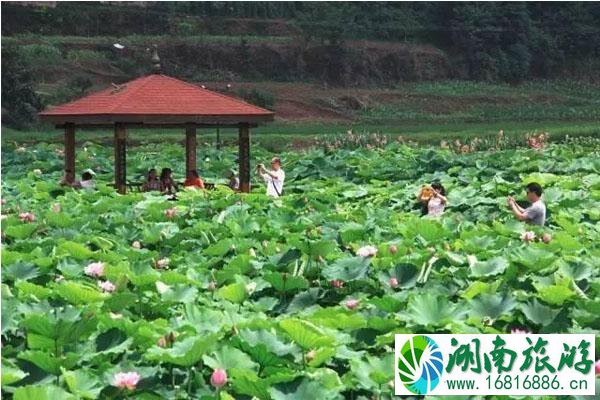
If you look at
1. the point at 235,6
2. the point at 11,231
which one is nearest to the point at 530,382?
the point at 11,231

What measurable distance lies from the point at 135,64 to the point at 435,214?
30703mm

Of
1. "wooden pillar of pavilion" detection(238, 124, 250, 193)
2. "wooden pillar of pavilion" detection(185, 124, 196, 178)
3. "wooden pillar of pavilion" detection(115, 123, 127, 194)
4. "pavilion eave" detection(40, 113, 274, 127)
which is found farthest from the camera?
"wooden pillar of pavilion" detection(185, 124, 196, 178)

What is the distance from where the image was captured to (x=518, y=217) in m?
6.89

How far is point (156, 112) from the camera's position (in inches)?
400

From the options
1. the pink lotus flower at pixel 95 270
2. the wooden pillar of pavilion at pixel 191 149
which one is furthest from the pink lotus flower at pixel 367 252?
the wooden pillar of pavilion at pixel 191 149

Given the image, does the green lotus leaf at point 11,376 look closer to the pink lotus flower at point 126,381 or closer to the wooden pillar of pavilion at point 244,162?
the pink lotus flower at point 126,381

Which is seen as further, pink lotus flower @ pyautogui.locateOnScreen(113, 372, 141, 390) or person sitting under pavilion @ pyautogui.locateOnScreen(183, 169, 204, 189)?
person sitting under pavilion @ pyautogui.locateOnScreen(183, 169, 204, 189)

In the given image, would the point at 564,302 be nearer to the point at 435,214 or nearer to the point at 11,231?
the point at 11,231

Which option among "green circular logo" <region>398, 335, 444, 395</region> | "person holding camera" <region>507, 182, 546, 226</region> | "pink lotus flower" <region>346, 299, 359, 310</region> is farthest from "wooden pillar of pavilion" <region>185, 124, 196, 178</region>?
"green circular logo" <region>398, 335, 444, 395</region>

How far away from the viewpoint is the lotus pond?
3295 mm

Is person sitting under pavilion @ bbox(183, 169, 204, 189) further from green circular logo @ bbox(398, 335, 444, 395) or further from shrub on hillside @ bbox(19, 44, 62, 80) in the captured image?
shrub on hillside @ bbox(19, 44, 62, 80)

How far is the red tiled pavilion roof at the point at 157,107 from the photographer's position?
10.2 metres

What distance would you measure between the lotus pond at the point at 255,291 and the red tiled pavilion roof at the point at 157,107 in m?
2.20

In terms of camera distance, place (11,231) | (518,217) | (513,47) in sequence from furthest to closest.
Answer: (513,47)
(518,217)
(11,231)
